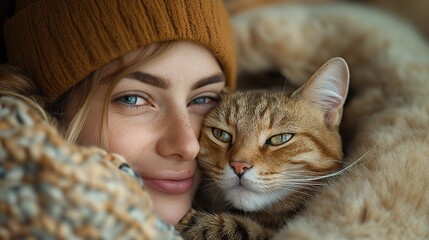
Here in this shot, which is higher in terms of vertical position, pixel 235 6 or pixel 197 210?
pixel 235 6

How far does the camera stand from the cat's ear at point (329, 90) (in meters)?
1.43

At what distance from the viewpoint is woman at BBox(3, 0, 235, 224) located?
1.24 metres

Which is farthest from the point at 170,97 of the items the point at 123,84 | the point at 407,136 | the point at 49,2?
the point at 407,136

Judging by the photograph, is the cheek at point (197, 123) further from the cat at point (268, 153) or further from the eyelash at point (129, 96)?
the eyelash at point (129, 96)

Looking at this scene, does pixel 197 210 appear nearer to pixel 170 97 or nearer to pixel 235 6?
pixel 170 97

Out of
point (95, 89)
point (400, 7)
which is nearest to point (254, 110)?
point (95, 89)

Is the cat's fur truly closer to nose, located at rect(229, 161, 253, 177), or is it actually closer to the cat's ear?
the cat's ear

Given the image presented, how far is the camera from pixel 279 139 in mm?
1415

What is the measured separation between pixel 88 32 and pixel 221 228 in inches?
25.9

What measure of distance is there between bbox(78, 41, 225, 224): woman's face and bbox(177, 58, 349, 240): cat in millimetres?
114

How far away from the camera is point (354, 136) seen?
148cm

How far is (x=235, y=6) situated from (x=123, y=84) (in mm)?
1159

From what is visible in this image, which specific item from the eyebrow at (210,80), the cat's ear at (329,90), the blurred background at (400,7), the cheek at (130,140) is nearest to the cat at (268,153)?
the cat's ear at (329,90)

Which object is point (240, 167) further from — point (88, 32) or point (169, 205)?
point (88, 32)
